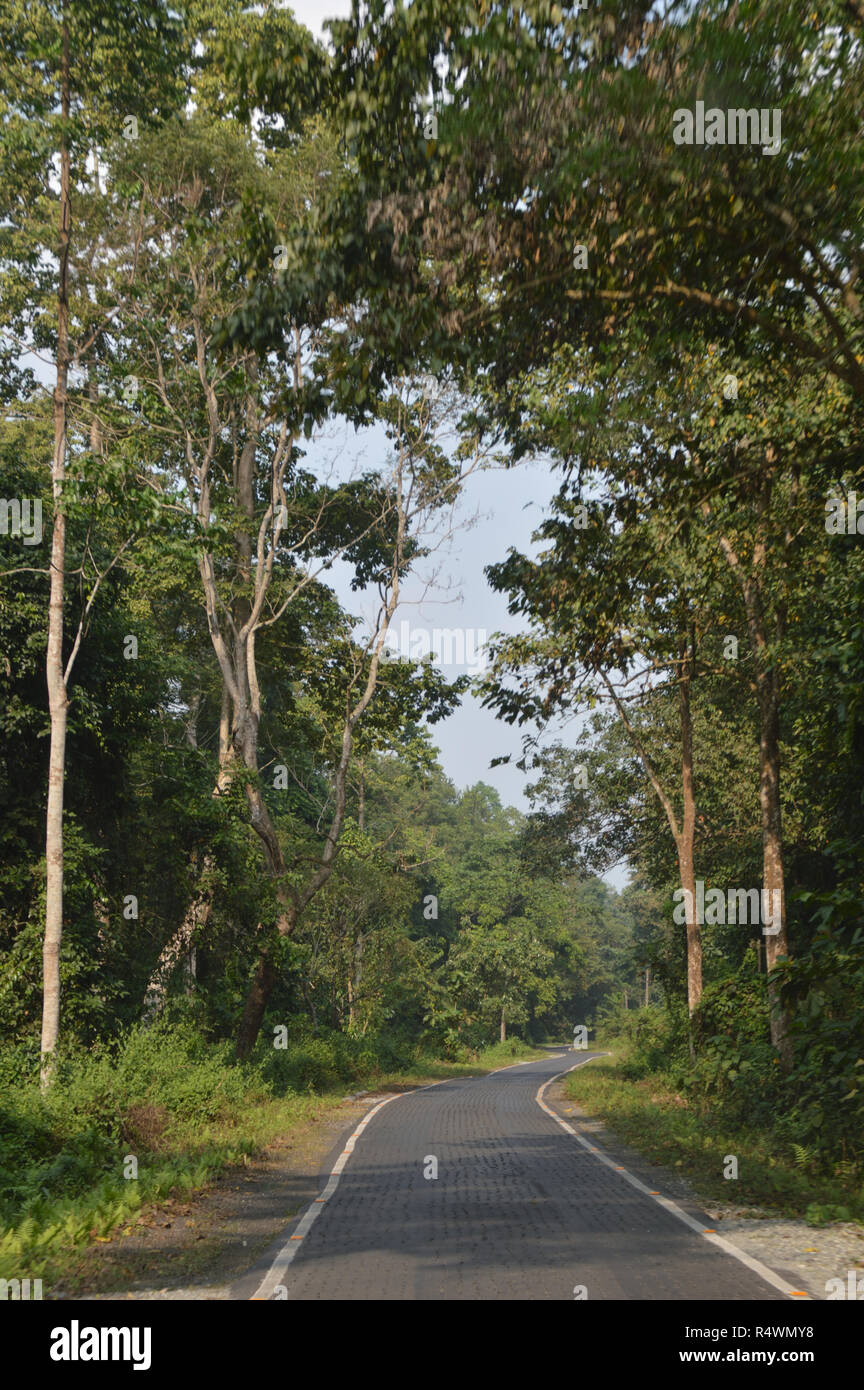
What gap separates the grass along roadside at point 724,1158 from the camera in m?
10.0

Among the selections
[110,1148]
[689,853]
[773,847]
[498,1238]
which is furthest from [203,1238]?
[689,853]

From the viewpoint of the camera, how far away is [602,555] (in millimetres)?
11211

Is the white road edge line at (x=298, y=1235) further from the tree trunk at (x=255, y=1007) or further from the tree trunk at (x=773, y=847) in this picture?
the tree trunk at (x=773, y=847)

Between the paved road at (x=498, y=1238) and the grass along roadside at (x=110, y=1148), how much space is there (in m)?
1.64

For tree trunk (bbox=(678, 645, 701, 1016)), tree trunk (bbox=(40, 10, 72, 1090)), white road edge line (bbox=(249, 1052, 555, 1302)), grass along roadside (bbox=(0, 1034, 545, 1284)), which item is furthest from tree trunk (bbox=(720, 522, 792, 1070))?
tree trunk (bbox=(40, 10, 72, 1090))

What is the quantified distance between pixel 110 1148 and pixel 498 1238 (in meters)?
5.22

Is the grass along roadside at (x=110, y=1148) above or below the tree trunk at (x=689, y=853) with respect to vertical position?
below

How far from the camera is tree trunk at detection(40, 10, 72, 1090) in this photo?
507 inches

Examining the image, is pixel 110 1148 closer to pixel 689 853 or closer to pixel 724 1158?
pixel 724 1158

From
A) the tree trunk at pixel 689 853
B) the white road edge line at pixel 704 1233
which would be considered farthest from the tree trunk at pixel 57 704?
the tree trunk at pixel 689 853

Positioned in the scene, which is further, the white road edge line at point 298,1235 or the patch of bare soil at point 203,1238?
the patch of bare soil at point 203,1238

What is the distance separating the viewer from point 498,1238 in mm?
8070
